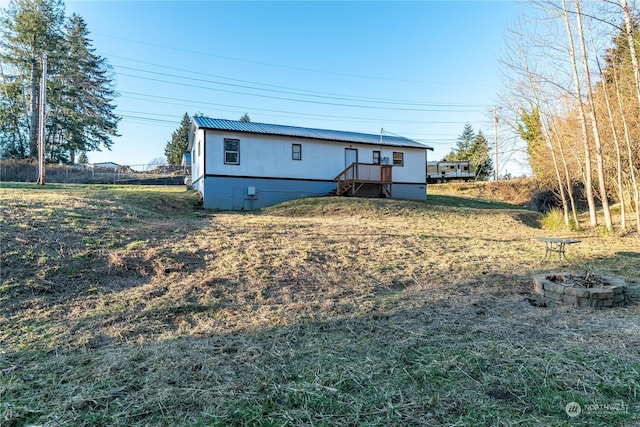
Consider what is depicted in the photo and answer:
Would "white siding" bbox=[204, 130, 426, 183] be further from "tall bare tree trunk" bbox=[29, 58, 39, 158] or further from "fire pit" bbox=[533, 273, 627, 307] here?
"tall bare tree trunk" bbox=[29, 58, 39, 158]

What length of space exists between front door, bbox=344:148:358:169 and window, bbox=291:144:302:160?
2489mm

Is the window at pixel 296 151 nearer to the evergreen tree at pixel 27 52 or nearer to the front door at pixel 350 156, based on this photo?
the front door at pixel 350 156

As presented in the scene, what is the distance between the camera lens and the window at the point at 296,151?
1618 cm

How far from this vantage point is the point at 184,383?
2.55 m

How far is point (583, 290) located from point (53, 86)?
3631cm

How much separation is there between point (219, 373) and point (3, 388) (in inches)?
58.7

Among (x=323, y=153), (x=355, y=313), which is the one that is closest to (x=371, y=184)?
(x=323, y=153)

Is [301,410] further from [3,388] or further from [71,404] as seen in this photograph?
[3,388]

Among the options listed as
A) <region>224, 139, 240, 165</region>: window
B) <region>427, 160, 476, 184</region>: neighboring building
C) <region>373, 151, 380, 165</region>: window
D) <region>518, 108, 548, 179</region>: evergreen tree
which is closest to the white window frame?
<region>373, 151, 380, 165</region>: window

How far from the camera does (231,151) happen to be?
582 inches

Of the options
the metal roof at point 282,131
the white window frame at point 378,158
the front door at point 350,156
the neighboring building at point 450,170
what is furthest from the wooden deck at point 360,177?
the neighboring building at point 450,170

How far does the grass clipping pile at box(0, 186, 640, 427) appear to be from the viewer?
2.30 metres

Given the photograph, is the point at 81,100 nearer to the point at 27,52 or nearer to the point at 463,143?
the point at 27,52

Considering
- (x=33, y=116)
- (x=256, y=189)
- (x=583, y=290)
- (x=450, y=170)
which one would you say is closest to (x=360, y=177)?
(x=256, y=189)
